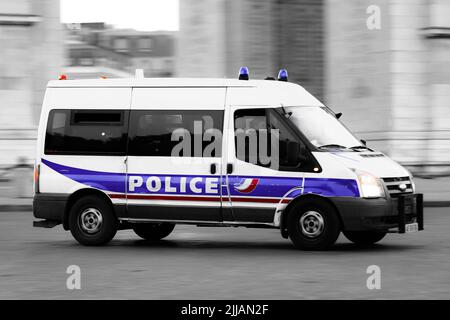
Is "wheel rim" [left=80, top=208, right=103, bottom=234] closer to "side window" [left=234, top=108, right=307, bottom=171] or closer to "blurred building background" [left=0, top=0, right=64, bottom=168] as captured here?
"side window" [left=234, top=108, right=307, bottom=171]

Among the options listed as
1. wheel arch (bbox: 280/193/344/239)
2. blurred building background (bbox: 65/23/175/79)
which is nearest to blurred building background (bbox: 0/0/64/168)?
wheel arch (bbox: 280/193/344/239)

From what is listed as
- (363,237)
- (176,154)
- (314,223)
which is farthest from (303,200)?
(176,154)

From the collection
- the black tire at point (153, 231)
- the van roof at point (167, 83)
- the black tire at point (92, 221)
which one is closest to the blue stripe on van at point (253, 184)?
the black tire at point (92, 221)

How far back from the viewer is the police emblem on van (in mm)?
12984

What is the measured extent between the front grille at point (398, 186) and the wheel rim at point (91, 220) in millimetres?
3597

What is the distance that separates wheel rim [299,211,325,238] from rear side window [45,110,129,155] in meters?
2.45

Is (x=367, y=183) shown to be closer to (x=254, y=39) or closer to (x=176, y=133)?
(x=176, y=133)

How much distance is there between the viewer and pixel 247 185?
42.7 feet

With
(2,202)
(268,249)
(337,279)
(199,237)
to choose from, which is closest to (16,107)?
(2,202)

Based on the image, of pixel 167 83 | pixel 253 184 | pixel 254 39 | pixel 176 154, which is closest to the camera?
pixel 253 184

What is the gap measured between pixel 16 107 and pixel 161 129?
653 inches

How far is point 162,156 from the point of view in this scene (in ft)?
43.9

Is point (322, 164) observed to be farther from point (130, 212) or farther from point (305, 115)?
point (130, 212)

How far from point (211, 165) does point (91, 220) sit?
5.87 ft
